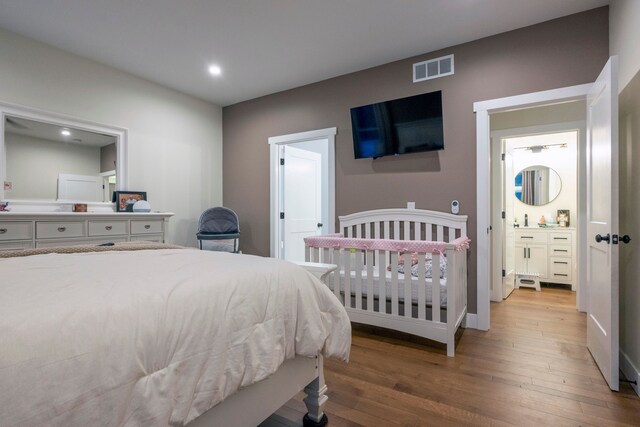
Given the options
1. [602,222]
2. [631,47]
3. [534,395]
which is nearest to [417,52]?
[631,47]

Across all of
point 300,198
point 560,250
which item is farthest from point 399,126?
point 560,250

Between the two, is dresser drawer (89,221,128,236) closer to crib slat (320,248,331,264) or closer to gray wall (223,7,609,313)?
gray wall (223,7,609,313)

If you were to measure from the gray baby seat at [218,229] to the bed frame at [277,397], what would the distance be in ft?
8.81

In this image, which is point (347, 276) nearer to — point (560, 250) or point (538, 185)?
point (560, 250)

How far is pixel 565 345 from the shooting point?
2537 mm

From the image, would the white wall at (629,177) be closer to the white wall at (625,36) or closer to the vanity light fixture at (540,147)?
the white wall at (625,36)

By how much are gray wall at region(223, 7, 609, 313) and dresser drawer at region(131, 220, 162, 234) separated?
1.22m

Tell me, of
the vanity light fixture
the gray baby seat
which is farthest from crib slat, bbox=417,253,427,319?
the vanity light fixture

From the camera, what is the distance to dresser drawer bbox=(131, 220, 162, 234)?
3.45m

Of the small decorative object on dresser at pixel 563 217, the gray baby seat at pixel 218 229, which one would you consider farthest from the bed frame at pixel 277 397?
the small decorative object on dresser at pixel 563 217

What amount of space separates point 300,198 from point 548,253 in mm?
3602

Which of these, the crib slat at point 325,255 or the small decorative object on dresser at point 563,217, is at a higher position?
the small decorative object on dresser at point 563,217

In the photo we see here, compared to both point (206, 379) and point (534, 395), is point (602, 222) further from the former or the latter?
point (206, 379)

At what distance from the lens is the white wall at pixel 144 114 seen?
302cm
